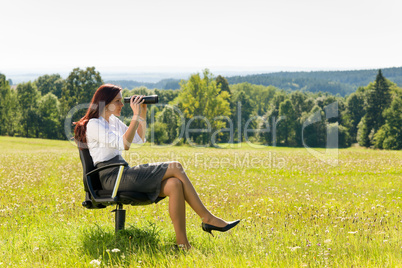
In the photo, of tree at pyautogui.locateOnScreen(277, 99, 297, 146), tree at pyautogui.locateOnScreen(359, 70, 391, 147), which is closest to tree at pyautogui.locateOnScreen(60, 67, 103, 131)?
tree at pyautogui.locateOnScreen(277, 99, 297, 146)

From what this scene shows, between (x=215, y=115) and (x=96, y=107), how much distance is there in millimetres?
51857

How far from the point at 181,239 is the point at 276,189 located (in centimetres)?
612

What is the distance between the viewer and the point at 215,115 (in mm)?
56906

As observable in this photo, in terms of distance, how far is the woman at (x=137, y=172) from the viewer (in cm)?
485

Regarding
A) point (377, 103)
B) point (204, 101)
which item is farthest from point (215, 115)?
point (377, 103)

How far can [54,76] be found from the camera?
307 ft

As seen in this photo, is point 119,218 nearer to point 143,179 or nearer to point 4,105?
point 143,179

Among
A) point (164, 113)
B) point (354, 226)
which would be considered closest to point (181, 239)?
point (354, 226)

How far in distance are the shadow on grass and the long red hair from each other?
131 centimetres

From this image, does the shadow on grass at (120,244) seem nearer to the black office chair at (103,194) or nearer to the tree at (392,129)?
the black office chair at (103,194)

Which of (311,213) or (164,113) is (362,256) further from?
(164,113)

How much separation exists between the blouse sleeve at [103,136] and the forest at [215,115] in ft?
120

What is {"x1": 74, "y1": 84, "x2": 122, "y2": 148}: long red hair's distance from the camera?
5184 millimetres

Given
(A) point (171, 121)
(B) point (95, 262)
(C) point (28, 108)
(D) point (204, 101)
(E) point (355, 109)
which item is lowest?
(A) point (171, 121)
